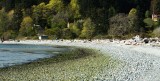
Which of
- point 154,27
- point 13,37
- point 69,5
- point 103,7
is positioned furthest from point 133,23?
point 13,37

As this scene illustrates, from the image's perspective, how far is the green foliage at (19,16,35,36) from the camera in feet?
338

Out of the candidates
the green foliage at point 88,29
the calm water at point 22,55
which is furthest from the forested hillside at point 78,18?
the calm water at point 22,55

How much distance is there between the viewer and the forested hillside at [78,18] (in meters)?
81.7

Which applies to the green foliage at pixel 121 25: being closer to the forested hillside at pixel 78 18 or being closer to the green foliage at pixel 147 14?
the forested hillside at pixel 78 18

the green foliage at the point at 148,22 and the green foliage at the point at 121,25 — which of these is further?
the green foliage at the point at 148,22

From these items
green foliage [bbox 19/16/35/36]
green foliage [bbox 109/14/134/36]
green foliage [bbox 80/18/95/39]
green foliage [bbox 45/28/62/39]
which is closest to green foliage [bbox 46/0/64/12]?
green foliage [bbox 19/16/35/36]

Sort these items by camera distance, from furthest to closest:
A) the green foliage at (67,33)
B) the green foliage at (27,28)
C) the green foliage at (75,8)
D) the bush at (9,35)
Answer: the bush at (9,35), the green foliage at (27,28), the green foliage at (75,8), the green foliage at (67,33)

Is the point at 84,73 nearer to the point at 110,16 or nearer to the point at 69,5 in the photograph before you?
the point at 110,16

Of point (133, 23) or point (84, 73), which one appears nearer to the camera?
point (84, 73)

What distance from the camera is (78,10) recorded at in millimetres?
98250

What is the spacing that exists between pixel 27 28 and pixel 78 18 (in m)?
17.2

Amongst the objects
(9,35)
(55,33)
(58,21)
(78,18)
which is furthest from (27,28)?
(78,18)

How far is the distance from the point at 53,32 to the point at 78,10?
35.8ft

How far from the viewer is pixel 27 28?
10425cm
